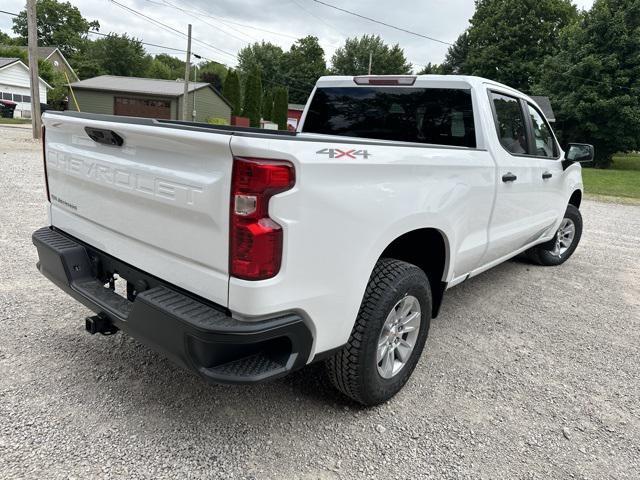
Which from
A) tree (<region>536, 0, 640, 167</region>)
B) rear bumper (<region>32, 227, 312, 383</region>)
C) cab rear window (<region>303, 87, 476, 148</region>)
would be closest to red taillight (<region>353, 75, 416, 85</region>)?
cab rear window (<region>303, 87, 476, 148</region>)

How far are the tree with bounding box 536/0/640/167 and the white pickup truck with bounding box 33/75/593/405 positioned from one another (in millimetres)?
27717

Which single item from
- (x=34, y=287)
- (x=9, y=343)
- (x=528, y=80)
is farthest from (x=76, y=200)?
(x=528, y=80)

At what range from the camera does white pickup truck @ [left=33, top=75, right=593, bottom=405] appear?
1.90 metres

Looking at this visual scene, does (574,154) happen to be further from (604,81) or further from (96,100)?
(96,100)

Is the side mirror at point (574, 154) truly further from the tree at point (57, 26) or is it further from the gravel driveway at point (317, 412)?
the tree at point (57, 26)

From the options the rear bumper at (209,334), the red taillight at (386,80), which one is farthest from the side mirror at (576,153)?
the rear bumper at (209,334)

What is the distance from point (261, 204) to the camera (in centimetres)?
186

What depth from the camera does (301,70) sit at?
7306 cm

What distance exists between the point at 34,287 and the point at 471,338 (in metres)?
3.59

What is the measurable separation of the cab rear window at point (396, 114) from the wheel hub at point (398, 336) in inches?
56.4

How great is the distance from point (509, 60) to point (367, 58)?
1230 inches

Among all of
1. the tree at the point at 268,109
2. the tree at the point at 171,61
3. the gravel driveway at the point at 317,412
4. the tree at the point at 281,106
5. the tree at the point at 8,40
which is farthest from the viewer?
the tree at the point at 171,61

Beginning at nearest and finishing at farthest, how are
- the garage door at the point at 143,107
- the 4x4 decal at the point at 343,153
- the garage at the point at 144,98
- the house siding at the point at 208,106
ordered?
1. the 4x4 decal at the point at 343,153
2. the garage at the point at 144,98
3. the garage door at the point at 143,107
4. the house siding at the point at 208,106

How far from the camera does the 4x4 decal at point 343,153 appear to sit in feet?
6.61
